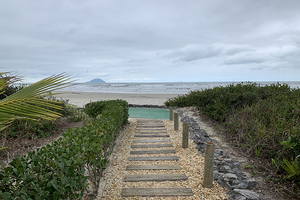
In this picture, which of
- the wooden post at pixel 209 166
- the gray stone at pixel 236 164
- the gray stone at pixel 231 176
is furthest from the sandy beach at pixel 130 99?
the gray stone at pixel 231 176

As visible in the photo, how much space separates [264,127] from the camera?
15.0 feet

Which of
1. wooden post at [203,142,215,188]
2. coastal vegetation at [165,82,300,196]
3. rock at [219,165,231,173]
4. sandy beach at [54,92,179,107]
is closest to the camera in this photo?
wooden post at [203,142,215,188]

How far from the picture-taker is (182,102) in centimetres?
1248

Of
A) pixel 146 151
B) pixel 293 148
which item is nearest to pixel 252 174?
pixel 293 148

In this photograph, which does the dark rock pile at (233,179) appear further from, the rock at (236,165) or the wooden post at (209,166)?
the wooden post at (209,166)

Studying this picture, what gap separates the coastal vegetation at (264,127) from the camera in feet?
11.4

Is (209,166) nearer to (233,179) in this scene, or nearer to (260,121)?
(233,179)

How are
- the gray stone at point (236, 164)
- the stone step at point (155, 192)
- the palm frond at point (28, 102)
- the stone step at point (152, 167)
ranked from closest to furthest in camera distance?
1. the palm frond at point (28, 102)
2. the stone step at point (155, 192)
3. the gray stone at point (236, 164)
4. the stone step at point (152, 167)

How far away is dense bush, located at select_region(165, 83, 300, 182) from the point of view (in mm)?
3863

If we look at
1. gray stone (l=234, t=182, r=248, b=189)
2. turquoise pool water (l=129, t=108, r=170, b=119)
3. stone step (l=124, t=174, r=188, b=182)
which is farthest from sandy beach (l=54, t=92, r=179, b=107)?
gray stone (l=234, t=182, r=248, b=189)

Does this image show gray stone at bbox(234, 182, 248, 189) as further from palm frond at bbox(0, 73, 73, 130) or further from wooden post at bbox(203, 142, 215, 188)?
palm frond at bbox(0, 73, 73, 130)

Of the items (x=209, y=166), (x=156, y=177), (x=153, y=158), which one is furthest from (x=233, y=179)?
(x=153, y=158)

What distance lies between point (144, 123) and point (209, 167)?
509cm

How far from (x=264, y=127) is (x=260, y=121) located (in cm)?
80
